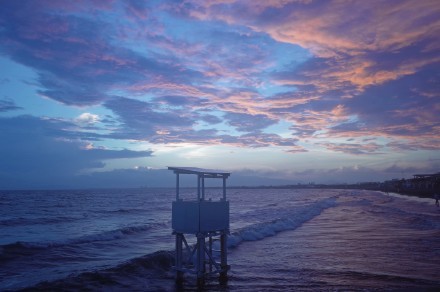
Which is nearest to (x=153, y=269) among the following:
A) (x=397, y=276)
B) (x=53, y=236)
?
(x=397, y=276)

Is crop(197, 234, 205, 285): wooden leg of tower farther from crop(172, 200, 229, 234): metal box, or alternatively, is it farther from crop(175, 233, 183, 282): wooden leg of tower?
crop(175, 233, 183, 282): wooden leg of tower

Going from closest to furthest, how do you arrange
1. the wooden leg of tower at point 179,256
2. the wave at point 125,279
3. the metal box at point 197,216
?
the metal box at point 197,216, the wave at point 125,279, the wooden leg of tower at point 179,256

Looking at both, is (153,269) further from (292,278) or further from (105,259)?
(292,278)

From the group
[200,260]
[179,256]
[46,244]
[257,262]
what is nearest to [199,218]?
[200,260]

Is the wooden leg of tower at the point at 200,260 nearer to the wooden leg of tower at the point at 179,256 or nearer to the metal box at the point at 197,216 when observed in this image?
the metal box at the point at 197,216

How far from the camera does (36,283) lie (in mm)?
13625

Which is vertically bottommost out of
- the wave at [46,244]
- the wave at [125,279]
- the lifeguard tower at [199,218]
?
the wave at [46,244]

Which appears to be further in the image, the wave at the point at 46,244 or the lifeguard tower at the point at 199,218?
the wave at the point at 46,244

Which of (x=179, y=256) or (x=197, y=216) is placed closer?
(x=197, y=216)

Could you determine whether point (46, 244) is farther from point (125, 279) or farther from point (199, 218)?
point (199, 218)

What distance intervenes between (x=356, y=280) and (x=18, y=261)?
1609 centimetres

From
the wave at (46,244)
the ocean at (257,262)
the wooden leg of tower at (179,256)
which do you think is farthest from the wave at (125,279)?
the wave at (46,244)

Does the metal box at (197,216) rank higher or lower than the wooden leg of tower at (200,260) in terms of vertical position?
higher

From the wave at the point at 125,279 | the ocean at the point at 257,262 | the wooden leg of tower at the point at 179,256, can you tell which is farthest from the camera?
the wooden leg of tower at the point at 179,256
